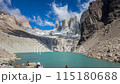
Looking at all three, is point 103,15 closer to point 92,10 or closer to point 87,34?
point 92,10

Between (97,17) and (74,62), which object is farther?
(97,17)

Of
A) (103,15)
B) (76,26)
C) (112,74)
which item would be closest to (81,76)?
(112,74)

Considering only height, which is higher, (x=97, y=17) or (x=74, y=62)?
(x=97, y=17)

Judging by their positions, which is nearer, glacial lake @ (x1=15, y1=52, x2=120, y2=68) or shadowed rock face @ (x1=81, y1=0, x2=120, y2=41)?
glacial lake @ (x1=15, y1=52, x2=120, y2=68)

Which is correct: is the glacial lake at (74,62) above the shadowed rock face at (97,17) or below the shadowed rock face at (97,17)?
below

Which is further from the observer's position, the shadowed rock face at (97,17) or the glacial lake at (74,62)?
the shadowed rock face at (97,17)

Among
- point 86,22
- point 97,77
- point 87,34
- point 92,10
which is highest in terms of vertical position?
point 92,10

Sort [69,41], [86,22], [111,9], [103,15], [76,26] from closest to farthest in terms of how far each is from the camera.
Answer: [111,9] → [103,15] → [86,22] → [69,41] → [76,26]

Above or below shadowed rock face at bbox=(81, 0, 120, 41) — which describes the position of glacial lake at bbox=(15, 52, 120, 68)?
below

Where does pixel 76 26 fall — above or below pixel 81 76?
above

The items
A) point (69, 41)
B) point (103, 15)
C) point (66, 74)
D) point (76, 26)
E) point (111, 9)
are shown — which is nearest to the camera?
point (66, 74)

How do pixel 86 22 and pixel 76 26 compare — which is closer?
pixel 86 22
